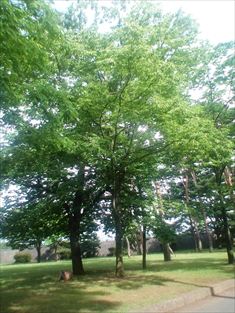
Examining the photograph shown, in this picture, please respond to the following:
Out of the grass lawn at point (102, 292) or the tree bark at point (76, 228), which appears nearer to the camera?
the grass lawn at point (102, 292)

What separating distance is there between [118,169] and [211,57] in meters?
8.29

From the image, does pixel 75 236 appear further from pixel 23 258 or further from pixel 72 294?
pixel 23 258

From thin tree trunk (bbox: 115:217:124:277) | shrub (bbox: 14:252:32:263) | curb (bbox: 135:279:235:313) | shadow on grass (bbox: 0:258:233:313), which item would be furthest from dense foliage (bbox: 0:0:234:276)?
shrub (bbox: 14:252:32:263)

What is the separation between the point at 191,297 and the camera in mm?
11031

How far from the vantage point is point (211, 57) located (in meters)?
19.7

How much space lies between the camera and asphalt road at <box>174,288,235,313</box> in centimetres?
942

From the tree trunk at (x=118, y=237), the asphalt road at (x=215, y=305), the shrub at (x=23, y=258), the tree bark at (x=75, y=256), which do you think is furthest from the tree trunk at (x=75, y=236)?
the shrub at (x=23, y=258)

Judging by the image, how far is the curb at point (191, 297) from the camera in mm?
9492

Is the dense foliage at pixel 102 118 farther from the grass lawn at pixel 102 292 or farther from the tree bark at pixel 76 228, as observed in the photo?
the grass lawn at pixel 102 292

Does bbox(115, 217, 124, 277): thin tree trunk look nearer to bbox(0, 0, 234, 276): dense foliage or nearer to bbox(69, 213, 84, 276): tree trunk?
bbox(0, 0, 234, 276): dense foliage

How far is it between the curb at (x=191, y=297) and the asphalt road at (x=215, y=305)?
225 mm

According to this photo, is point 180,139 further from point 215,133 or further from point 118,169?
point 118,169

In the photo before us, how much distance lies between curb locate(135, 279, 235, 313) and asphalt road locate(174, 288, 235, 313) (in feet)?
0.74

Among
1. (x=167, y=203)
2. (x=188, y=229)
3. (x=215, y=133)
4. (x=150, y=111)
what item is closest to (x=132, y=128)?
(x=150, y=111)
